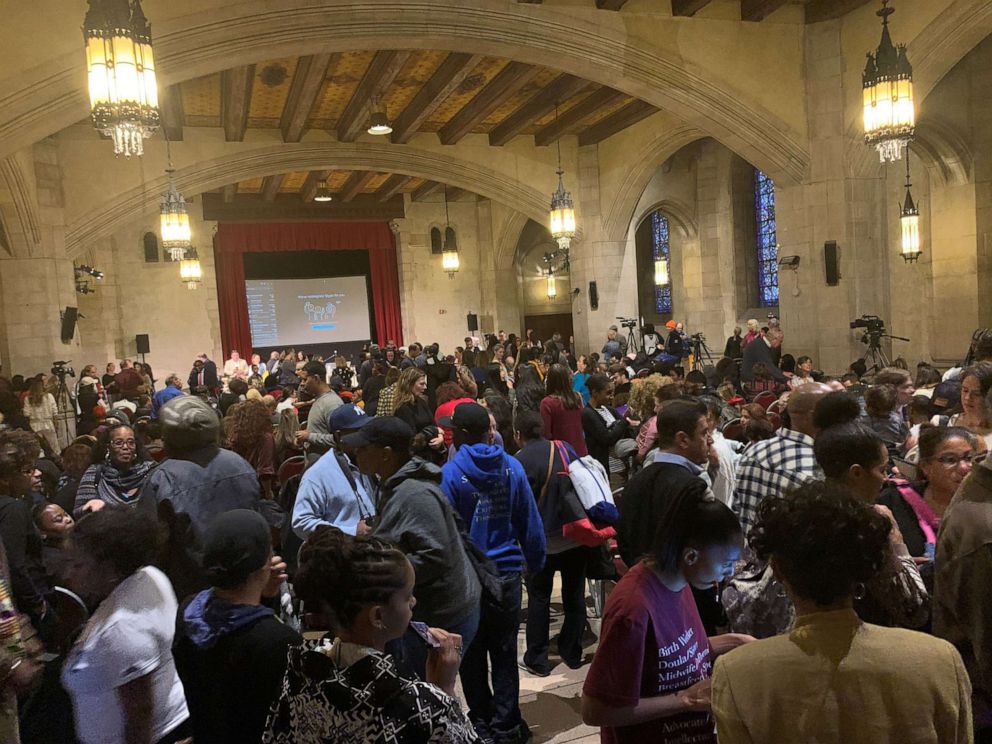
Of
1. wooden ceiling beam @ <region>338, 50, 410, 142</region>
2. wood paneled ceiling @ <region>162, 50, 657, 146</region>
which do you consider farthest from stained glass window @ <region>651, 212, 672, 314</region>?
wooden ceiling beam @ <region>338, 50, 410, 142</region>

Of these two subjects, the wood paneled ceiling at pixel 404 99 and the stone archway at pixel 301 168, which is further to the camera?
the stone archway at pixel 301 168

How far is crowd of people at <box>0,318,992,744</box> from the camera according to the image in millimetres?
1124

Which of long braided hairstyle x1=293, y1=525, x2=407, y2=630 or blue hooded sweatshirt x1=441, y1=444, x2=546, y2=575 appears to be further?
blue hooded sweatshirt x1=441, y1=444, x2=546, y2=575

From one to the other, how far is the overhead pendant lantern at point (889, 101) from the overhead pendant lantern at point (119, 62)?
5351 mm

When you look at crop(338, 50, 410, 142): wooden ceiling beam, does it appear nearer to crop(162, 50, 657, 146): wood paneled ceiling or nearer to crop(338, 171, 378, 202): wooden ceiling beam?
crop(162, 50, 657, 146): wood paneled ceiling

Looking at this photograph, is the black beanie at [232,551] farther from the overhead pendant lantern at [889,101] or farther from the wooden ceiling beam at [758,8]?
the wooden ceiling beam at [758,8]

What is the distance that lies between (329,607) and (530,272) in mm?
18537

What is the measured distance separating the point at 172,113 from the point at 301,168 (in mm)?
2592

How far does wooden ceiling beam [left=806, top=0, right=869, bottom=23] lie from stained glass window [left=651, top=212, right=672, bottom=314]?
31.5 feet

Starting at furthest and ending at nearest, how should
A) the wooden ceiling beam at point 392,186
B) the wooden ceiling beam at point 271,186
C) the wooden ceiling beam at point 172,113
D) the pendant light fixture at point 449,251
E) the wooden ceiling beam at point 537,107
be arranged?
the pendant light fixture at point 449,251 < the wooden ceiling beam at point 392,186 < the wooden ceiling beam at point 271,186 < the wooden ceiling beam at point 537,107 < the wooden ceiling beam at point 172,113

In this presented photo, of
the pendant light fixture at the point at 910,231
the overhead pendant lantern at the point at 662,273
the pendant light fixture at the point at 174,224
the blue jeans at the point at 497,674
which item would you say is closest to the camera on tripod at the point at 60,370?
the pendant light fixture at the point at 174,224

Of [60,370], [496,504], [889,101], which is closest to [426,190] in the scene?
[60,370]

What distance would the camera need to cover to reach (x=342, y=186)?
15898mm

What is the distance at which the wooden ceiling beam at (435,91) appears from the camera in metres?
8.54
